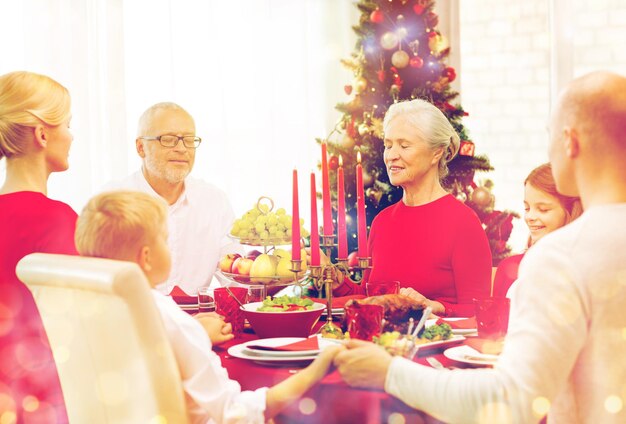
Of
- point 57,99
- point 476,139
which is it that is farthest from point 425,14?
point 57,99

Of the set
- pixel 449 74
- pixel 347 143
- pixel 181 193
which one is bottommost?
pixel 181 193

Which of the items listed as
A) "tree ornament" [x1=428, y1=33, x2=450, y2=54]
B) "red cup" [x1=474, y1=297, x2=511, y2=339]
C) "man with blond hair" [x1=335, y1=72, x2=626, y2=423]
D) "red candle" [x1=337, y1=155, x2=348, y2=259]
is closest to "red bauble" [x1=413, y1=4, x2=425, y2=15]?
"tree ornament" [x1=428, y1=33, x2=450, y2=54]

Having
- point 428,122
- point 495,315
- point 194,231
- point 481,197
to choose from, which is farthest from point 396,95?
point 495,315

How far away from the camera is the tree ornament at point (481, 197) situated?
4.28 metres

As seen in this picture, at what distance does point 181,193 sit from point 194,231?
196 mm

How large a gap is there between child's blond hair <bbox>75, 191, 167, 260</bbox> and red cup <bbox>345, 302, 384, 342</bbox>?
19.0 inches

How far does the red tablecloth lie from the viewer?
4.60 feet

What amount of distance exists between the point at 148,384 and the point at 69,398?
10.9 inches

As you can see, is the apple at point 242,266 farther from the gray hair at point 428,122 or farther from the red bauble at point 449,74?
the red bauble at point 449,74

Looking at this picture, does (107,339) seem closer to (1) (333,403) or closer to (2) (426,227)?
(1) (333,403)

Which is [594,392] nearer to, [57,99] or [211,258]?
[57,99]

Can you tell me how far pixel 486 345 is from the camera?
1.65 metres

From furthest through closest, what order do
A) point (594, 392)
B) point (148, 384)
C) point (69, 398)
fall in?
point (69, 398)
point (148, 384)
point (594, 392)

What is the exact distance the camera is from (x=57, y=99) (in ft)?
6.46
